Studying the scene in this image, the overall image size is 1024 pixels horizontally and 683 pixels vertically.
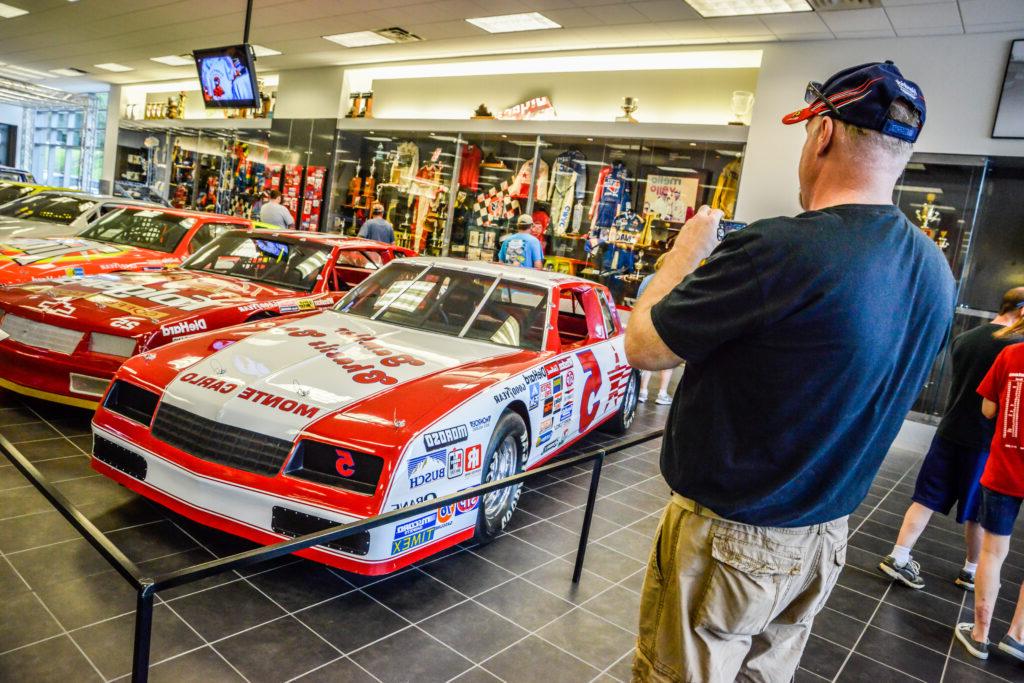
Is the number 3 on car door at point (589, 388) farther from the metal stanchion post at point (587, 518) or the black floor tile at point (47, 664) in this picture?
the black floor tile at point (47, 664)

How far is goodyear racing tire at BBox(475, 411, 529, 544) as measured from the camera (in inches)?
133

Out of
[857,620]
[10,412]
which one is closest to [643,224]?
[857,620]

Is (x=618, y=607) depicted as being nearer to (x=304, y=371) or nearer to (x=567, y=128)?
(x=304, y=371)

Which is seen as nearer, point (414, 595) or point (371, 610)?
point (371, 610)

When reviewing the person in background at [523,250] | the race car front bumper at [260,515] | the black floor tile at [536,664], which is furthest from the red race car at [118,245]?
the black floor tile at [536,664]

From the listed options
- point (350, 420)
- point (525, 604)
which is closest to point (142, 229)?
point (350, 420)

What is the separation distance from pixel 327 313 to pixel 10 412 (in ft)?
7.29

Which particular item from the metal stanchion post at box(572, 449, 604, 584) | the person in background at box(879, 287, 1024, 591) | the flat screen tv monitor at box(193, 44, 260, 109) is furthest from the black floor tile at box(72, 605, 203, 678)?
the flat screen tv monitor at box(193, 44, 260, 109)

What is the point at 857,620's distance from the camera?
3.54 m

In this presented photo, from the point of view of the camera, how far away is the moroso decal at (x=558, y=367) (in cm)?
404

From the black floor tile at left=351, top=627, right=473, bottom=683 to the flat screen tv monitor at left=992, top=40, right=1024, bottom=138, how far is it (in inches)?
321

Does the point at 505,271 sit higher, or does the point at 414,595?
the point at 505,271

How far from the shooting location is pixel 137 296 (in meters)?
4.68

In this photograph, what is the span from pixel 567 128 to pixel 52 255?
23.8 feet
